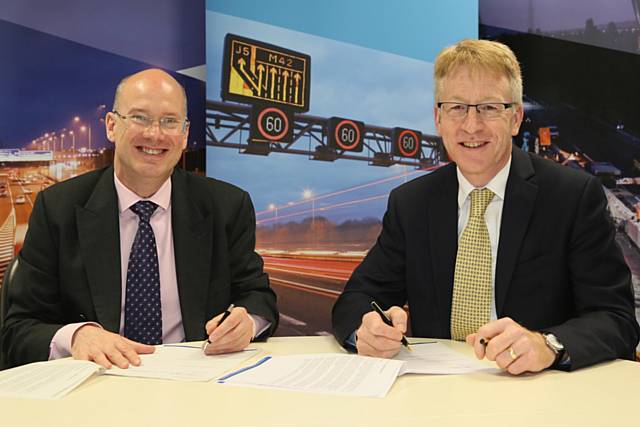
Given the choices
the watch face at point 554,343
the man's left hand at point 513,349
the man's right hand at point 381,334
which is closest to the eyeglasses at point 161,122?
the man's right hand at point 381,334

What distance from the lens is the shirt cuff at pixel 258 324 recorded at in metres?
2.01

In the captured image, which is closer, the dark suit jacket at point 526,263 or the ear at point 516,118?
the dark suit jacket at point 526,263

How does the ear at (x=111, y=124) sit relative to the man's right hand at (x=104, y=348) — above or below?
above

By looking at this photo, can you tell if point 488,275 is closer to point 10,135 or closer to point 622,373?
point 622,373

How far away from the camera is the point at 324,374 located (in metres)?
1.51

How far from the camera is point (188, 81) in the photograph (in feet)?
12.0

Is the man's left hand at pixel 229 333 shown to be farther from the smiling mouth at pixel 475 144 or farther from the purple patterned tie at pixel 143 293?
the smiling mouth at pixel 475 144

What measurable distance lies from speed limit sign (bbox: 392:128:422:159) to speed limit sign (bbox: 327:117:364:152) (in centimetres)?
23

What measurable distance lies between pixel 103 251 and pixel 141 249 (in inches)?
4.8

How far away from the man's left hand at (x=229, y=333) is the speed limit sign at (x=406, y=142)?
7.88ft

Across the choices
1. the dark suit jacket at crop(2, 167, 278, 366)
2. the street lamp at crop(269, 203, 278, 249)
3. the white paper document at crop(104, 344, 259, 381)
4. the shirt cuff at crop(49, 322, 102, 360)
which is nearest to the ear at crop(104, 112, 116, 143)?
the dark suit jacket at crop(2, 167, 278, 366)

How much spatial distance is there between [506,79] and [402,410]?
1.20 meters

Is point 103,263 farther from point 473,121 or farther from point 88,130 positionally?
point 88,130

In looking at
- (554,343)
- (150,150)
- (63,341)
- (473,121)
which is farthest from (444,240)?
(63,341)
